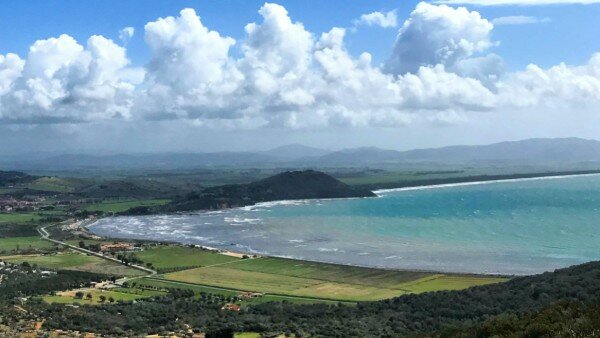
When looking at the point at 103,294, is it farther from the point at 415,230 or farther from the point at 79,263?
the point at 415,230

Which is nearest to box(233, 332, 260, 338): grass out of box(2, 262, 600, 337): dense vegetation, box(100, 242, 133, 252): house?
box(2, 262, 600, 337): dense vegetation

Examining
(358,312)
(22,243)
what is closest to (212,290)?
(358,312)

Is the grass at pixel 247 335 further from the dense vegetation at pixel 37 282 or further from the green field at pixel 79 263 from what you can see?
the green field at pixel 79 263

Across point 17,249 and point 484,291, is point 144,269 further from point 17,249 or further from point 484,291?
point 484,291

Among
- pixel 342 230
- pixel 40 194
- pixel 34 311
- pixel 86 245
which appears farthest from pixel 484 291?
pixel 40 194

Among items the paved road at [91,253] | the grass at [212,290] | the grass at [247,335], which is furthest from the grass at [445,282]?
the paved road at [91,253]

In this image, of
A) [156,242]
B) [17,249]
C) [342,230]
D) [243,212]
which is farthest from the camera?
[243,212]

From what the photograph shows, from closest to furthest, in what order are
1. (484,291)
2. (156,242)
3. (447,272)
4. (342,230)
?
(484,291), (447,272), (156,242), (342,230)
